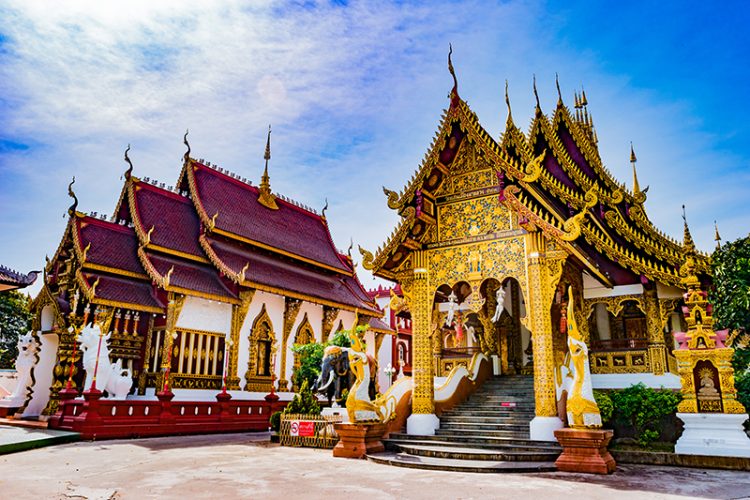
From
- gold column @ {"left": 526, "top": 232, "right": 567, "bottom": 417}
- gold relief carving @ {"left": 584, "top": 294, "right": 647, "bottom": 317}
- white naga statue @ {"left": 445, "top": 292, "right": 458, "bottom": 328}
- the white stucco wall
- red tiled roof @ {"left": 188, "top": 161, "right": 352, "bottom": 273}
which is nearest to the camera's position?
gold column @ {"left": 526, "top": 232, "right": 567, "bottom": 417}

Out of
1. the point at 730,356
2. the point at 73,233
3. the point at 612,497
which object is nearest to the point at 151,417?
the point at 73,233

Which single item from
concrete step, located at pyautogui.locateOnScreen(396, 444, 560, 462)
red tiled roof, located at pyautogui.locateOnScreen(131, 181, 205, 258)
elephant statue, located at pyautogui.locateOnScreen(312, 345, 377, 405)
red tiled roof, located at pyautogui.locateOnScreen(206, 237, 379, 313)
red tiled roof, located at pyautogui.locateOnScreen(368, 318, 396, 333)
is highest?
red tiled roof, located at pyautogui.locateOnScreen(131, 181, 205, 258)

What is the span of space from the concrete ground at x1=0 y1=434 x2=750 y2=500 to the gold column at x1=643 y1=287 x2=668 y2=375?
233 cm

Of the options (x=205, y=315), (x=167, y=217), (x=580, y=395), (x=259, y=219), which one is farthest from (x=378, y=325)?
(x=580, y=395)

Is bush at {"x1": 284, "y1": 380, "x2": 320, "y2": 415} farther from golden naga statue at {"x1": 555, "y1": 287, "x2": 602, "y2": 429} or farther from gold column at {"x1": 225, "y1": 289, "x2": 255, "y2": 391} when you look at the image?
gold column at {"x1": 225, "y1": 289, "x2": 255, "y2": 391}

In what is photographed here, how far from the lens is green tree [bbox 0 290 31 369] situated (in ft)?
91.6

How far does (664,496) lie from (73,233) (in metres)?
16.0

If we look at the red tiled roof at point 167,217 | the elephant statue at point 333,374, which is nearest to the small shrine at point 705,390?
Answer: the elephant statue at point 333,374

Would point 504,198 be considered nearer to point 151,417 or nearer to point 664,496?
point 664,496

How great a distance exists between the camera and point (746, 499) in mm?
5160

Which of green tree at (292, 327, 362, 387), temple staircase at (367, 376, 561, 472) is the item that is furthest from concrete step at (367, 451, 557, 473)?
green tree at (292, 327, 362, 387)

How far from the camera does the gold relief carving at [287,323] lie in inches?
737

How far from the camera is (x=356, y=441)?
27.5 ft

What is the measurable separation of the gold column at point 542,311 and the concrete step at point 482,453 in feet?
2.59
